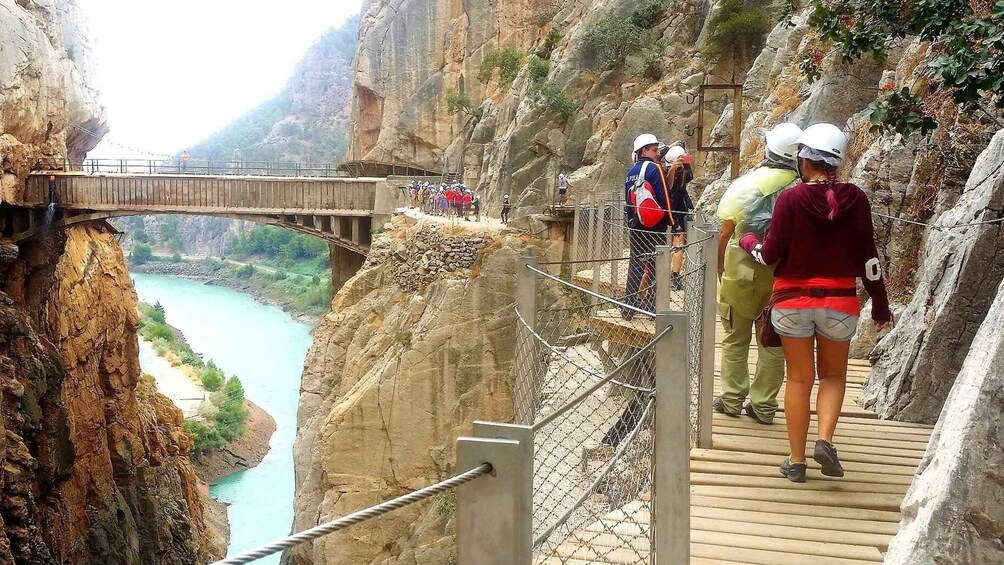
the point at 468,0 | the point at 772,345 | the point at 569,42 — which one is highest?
the point at 468,0

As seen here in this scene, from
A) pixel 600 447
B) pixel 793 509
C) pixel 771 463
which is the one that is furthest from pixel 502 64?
pixel 793 509

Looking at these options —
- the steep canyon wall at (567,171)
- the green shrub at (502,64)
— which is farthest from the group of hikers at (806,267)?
the green shrub at (502,64)

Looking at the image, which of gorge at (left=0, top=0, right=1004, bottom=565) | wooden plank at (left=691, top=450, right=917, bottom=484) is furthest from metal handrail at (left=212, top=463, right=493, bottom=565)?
wooden plank at (left=691, top=450, right=917, bottom=484)

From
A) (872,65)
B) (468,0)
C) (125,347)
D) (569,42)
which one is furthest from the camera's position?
(468,0)

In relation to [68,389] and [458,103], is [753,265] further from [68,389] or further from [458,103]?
[458,103]

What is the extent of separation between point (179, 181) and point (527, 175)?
30.5 feet

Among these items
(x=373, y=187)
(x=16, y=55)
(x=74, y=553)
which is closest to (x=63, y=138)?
(x=16, y=55)

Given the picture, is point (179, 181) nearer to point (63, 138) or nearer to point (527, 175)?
point (63, 138)

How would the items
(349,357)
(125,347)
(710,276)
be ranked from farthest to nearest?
(125,347) → (349,357) → (710,276)

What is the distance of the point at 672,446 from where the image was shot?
3.33 m

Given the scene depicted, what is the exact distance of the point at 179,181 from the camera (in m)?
24.7

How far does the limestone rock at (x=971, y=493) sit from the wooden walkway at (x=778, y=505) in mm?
895

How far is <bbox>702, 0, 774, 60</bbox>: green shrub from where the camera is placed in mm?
22344

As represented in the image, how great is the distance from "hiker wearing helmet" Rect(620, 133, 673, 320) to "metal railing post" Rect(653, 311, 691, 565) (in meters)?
4.14
